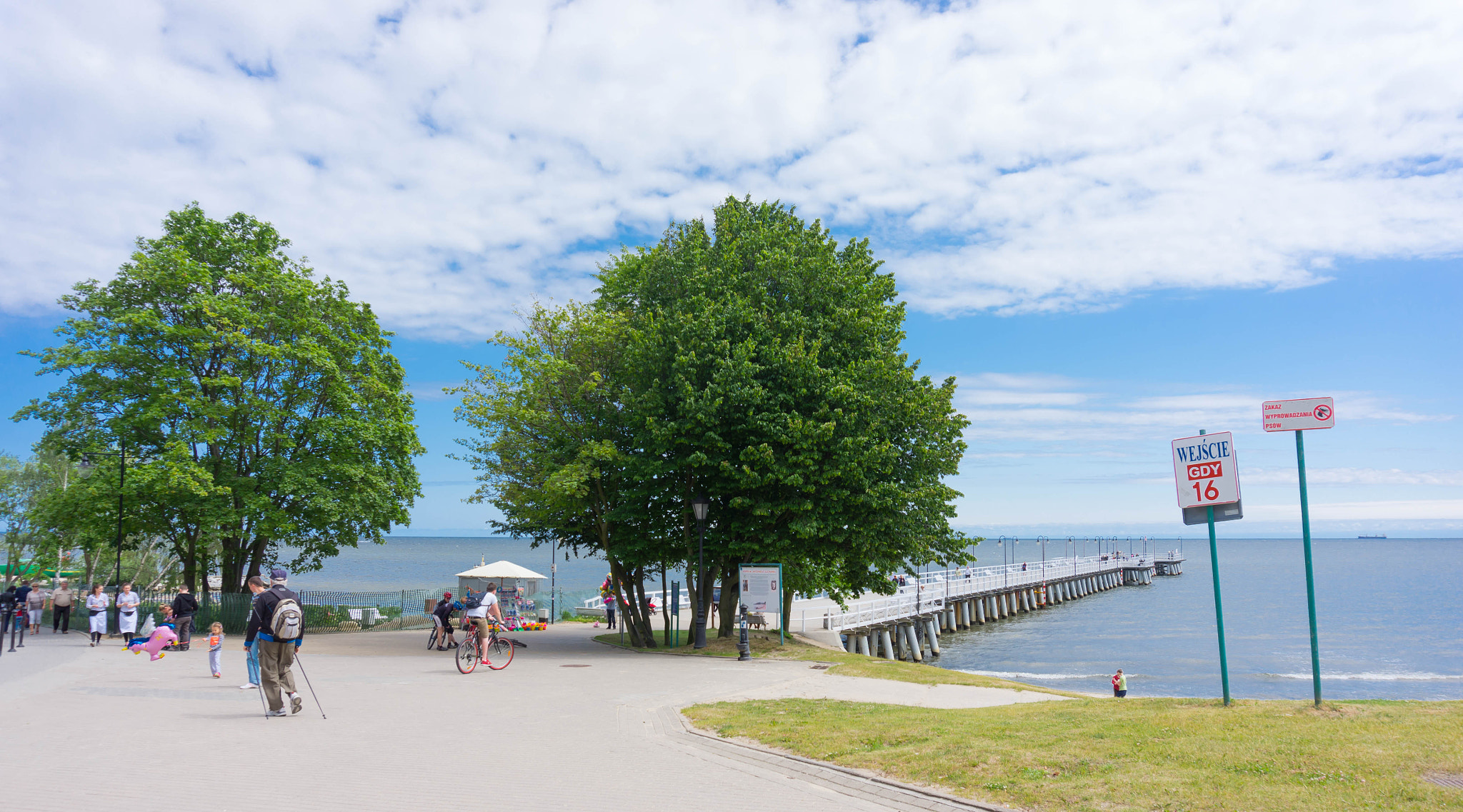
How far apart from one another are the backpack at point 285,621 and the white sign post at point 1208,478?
40.0ft

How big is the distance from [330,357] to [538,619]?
12.9 meters

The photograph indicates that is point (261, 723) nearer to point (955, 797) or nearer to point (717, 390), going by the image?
point (955, 797)

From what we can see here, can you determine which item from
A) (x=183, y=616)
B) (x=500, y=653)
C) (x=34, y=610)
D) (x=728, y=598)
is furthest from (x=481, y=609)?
(x=34, y=610)

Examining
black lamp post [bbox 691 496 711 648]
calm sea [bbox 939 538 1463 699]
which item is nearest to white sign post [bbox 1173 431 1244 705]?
black lamp post [bbox 691 496 711 648]

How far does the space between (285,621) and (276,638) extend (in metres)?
0.30

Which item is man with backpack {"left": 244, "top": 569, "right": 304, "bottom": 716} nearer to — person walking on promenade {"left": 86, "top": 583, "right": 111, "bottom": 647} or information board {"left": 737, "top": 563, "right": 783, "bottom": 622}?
information board {"left": 737, "top": 563, "right": 783, "bottom": 622}

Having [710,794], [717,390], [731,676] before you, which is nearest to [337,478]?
[717,390]

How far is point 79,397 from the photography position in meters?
29.3

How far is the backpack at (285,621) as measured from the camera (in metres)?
11.7

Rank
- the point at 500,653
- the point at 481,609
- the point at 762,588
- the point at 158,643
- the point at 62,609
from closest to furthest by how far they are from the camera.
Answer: the point at 481,609 < the point at 500,653 < the point at 158,643 < the point at 762,588 < the point at 62,609

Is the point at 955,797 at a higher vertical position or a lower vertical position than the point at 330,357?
lower

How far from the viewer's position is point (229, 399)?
30.2 m

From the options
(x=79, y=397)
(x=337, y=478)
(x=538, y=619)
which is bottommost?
(x=538, y=619)

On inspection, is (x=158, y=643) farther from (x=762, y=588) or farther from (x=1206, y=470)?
(x=1206, y=470)
